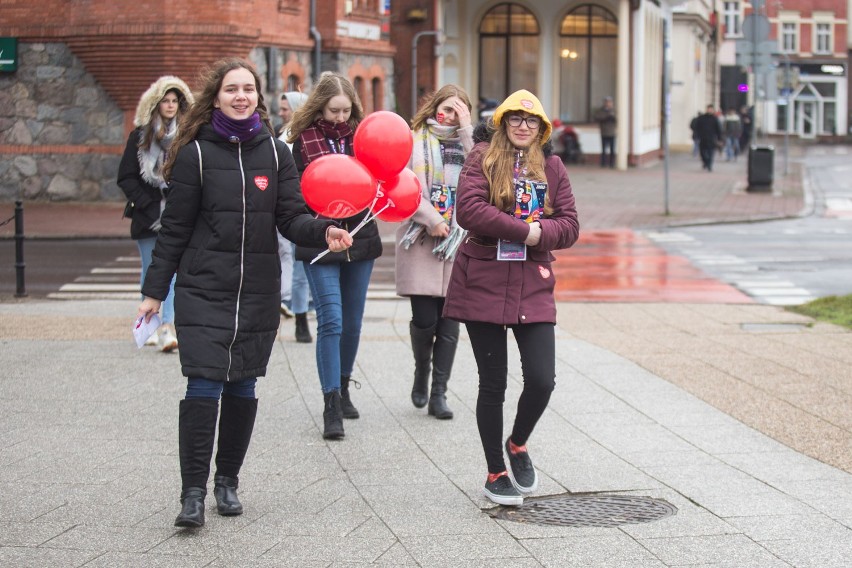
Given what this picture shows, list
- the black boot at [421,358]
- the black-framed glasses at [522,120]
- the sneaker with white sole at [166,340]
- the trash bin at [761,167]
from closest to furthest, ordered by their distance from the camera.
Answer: the black-framed glasses at [522,120] → the black boot at [421,358] → the sneaker with white sole at [166,340] → the trash bin at [761,167]

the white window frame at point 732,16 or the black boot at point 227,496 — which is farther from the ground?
the white window frame at point 732,16

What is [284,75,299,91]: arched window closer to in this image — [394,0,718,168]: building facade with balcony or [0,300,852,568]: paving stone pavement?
[394,0,718,168]: building facade with balcony

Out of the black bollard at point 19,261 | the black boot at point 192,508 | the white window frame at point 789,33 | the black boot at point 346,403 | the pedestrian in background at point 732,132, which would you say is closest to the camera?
the black boot at point 192,508

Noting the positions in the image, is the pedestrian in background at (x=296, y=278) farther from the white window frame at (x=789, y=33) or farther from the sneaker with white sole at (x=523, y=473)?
the white window frame at (x=789, y=33)

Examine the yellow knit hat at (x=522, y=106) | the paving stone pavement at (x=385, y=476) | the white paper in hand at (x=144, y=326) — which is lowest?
the paving stone pavement at (x=385, y=476)

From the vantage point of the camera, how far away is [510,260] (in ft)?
19.6

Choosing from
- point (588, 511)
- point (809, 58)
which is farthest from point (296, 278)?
point (809, 58)

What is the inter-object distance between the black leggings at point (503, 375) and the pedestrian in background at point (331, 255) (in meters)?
1.34

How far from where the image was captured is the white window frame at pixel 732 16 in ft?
248

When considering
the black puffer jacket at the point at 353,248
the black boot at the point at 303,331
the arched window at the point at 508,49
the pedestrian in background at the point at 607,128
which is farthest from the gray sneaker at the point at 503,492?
the arched window at the point at 508,49

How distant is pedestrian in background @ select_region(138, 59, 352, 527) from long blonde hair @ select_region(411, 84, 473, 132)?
2039mm

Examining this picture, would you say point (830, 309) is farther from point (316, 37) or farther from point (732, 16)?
point (732, 16)

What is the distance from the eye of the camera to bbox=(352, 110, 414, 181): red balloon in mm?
5973

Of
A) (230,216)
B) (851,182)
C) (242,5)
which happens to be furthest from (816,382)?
(851,182)
